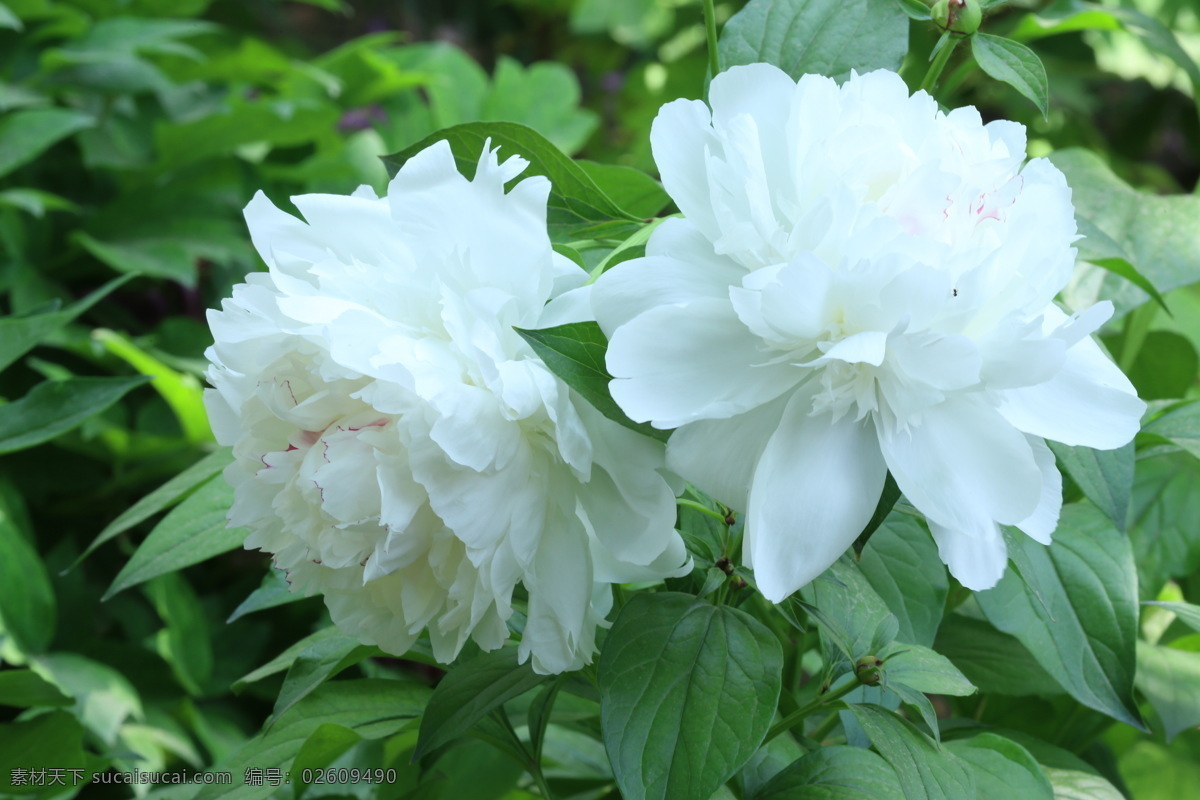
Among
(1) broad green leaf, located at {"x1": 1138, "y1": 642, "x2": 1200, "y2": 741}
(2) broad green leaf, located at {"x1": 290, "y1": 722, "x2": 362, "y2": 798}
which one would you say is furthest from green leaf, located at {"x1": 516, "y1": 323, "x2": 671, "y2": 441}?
(1) broad green leaf, located at {"x1": 1138, "y1": 642, "x2": 1200, "y2": 741}

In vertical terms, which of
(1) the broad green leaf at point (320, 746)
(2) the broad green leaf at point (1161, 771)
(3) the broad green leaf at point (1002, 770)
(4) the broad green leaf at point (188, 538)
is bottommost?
(2) the broad green leaf at point (1161, 771)

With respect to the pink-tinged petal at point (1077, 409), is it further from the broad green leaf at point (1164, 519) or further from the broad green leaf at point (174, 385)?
the broad green leaf at point (174, 385)

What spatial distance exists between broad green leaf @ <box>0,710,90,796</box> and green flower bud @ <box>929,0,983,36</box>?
501 millimetres

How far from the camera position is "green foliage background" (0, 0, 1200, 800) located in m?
0.36

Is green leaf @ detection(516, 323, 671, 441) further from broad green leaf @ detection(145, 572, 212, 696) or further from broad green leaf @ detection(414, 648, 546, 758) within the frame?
broad green leaf @ detection(145, 572, 212, 696)

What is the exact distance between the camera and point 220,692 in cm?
82

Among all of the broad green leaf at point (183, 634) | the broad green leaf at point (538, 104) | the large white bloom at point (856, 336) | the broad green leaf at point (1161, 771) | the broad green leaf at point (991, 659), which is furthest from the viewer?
the broad green leaf at point (538, 104)

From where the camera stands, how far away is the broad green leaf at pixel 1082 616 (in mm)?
392

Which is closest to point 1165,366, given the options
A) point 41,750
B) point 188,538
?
point 188,538

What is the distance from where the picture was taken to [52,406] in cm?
53

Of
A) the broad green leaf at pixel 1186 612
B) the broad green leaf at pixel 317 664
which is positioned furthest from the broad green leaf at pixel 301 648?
the broad green leaf at pixel 1186 612

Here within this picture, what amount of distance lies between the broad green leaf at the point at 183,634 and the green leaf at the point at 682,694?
557mm

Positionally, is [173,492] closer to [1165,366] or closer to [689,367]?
[689,367]

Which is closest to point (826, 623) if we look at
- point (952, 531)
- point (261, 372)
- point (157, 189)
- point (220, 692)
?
point (952, 531)
